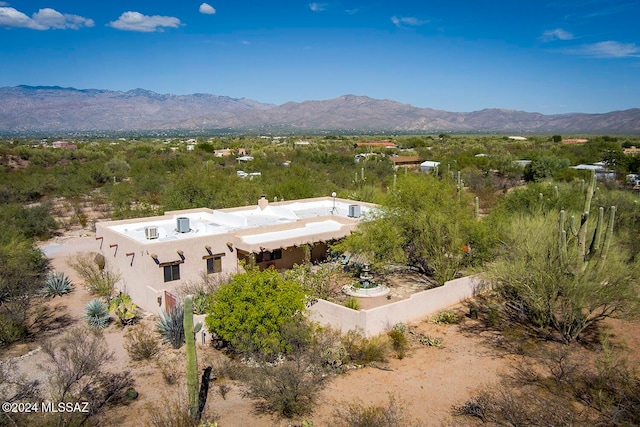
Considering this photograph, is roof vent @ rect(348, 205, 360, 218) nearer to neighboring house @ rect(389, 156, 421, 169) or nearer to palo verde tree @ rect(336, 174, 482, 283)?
palo verde tree @ rect(336, 174, 482, 283)

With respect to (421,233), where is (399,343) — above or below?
below

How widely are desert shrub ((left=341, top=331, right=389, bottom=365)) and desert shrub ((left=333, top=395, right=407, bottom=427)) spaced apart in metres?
1.98

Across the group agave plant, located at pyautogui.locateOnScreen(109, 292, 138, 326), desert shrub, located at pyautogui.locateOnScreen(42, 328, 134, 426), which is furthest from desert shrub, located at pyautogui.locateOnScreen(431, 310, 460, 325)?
agave plant, located at pyautogui.locateOnScreen(109, 292, 138, 326)

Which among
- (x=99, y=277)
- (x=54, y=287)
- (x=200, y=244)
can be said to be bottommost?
(x=54, y=287)

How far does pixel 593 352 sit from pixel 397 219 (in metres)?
8.69

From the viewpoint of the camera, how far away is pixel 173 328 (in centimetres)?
1448

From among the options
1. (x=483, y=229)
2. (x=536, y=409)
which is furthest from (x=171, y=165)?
(x=536, y=409)

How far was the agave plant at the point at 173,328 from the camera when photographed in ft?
47.4

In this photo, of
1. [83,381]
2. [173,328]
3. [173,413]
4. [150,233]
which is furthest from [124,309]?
[173,413]

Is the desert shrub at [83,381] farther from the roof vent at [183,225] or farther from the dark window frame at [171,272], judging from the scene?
the roof vent at [183,225]

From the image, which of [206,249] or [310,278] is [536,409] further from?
[206,249]

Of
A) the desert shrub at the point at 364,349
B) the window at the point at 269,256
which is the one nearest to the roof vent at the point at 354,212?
the window at the point at 269,256

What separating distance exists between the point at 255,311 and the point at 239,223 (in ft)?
29.8

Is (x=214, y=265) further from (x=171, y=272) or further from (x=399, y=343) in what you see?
(x=399, y=343)
